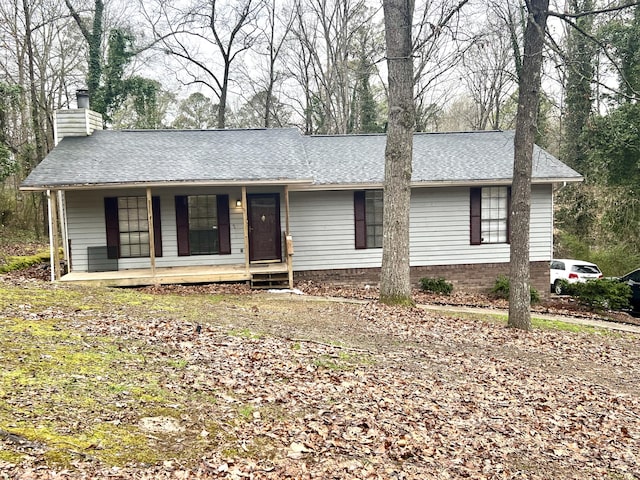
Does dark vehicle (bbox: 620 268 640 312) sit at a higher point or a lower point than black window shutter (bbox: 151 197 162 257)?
lower

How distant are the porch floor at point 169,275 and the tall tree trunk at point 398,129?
4.04 meters

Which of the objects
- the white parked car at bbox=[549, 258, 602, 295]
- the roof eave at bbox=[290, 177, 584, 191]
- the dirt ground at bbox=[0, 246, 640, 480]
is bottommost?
the white parked car at bbox=[549, 258, 602, 295]

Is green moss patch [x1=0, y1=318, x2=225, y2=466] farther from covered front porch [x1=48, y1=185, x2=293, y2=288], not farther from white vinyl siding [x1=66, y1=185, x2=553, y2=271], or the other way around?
white vinyl siding [x1=66, y1=185, x2=553, y2=271]

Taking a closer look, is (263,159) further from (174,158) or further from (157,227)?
(157,227)

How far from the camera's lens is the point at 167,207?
1408 cm

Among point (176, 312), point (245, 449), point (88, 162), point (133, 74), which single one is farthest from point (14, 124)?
point (245, 449)

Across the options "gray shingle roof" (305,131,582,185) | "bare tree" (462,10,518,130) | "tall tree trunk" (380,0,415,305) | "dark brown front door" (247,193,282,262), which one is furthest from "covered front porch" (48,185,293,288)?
"bare tree" (462,10,518,130)

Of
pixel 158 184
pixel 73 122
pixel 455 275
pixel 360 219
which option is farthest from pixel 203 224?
pixel 455 275

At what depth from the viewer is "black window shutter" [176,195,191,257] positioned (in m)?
14.0

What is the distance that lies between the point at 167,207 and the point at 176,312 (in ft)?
22.7

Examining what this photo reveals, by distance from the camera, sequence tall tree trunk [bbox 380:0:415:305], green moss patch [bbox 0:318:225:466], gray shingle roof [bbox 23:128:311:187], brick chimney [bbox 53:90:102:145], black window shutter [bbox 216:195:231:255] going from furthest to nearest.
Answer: brick chimney [bbox 53:90:102:145], black window shutter [bbox 216:195:231:255], gray shingle roof [bbox 23:128:311:187], tall tree trunk [bbox 380:0:415:305], green moss patch [bbox 0:318:225:466]

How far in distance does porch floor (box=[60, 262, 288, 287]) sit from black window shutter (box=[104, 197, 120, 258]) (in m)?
0.65

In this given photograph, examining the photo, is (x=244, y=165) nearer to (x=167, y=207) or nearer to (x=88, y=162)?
(x=167, y=207)

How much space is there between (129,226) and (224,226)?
261cm
